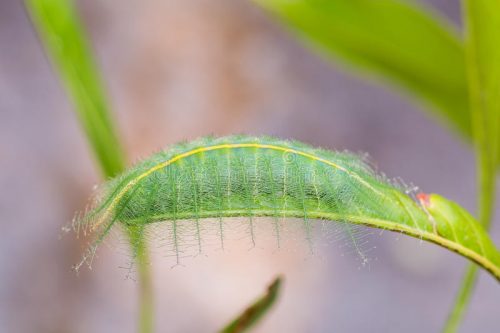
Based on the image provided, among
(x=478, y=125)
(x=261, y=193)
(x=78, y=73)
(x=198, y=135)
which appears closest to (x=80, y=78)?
(x=78, y=73)

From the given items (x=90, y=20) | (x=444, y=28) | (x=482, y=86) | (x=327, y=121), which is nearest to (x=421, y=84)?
(x=444, y=28)

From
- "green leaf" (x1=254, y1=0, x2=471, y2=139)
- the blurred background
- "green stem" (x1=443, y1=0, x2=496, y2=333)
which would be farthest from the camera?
the blurred background

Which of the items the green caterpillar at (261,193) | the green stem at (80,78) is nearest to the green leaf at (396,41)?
the green stem at (80,78)

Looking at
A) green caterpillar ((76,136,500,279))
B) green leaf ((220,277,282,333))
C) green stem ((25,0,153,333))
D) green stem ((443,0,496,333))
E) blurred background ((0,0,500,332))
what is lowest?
green leaf ((220,277,282,333))

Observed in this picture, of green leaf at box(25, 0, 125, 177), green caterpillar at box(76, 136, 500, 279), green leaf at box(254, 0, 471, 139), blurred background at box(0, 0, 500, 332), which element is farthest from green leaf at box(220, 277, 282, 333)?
blurred background at box(0, 0, 500, 332)

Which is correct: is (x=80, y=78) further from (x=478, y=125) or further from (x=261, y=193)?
(x=478, y=125)

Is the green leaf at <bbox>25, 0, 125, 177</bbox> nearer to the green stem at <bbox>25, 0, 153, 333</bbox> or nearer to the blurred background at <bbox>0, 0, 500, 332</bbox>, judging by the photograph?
the green stem at <bbox>25, 0, 153, 333</bbox>

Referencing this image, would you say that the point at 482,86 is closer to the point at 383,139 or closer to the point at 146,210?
the point at 146,210
